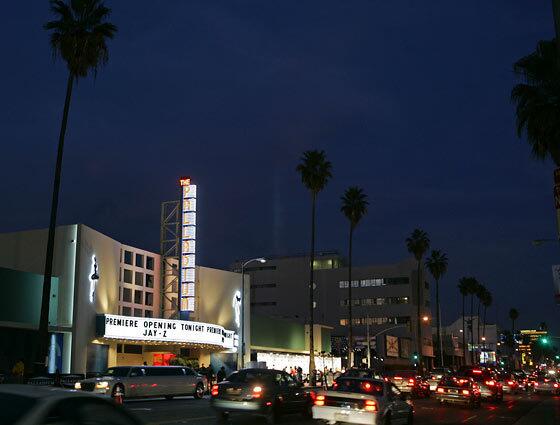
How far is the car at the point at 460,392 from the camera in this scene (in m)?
32.2

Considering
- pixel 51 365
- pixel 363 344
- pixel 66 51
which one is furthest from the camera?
pixel 363 344

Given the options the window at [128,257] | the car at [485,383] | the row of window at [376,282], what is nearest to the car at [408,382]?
the car at [485,383]

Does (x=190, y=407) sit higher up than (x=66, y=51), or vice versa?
(x=66, y=51)

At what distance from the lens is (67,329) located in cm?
4016

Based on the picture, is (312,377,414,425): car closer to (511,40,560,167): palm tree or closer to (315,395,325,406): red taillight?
(315,395,325,406): red taillight

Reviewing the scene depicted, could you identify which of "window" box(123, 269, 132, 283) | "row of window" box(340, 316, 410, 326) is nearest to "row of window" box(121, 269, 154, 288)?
"window" box(123, 269, 132, 283)

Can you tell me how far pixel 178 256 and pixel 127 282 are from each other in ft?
13.6

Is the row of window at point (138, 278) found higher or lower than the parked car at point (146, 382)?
higher

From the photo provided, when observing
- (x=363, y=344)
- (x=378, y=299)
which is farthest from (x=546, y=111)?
(x=378, y=299)

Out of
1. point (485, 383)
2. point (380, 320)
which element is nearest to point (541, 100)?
point (485, 383)

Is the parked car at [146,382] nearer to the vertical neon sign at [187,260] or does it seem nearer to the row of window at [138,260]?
the vertical neon sign at [187,260]

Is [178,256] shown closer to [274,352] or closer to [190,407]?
[274,352]

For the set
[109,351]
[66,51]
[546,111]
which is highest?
[66,51]

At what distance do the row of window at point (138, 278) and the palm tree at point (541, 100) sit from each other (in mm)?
29082
